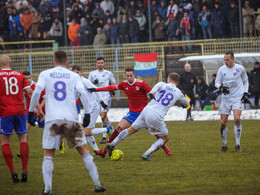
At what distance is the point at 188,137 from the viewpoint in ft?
43.0

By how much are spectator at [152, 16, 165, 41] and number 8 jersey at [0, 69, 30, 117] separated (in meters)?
15.8

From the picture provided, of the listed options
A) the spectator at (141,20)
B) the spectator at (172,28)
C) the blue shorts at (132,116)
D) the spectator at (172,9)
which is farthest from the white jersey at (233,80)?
the spectator at (141,20)

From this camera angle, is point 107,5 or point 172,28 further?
point 107,5

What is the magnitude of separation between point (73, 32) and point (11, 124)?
17.1 m

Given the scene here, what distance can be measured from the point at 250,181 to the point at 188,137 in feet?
20.9

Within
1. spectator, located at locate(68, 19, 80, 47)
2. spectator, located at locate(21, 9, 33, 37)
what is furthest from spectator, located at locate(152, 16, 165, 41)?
spectator, located at locate(21, 9, 33, 37)

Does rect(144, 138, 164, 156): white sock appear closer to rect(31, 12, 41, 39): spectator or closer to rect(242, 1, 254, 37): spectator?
rect(242, 1, 254, 37): spectator

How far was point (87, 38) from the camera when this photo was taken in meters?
23.5

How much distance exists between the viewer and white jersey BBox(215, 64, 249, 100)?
1011cm

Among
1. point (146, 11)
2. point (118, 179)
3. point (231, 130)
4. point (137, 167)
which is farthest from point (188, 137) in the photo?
point (146, 11)

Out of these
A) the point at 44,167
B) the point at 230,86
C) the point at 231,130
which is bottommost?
the point at 231,130

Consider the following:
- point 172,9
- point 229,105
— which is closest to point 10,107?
point 229,105

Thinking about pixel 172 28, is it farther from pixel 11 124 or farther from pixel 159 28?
pixel 11 124

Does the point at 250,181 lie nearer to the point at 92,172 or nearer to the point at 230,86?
the point at 92,172
